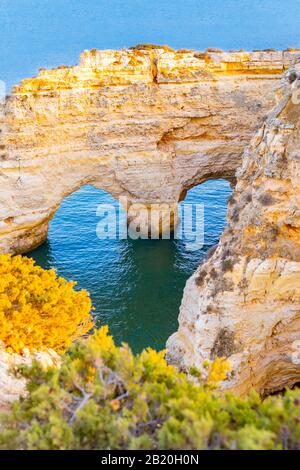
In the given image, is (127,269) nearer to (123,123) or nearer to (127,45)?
(123,123)

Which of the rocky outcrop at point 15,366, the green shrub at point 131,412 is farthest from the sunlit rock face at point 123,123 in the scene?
the green shrub at point 131,412

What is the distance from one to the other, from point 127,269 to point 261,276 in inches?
541

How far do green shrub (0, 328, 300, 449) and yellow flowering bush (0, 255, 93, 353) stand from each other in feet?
18.4

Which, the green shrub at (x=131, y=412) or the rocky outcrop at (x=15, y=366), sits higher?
the green shrub at (x=131, y=412)

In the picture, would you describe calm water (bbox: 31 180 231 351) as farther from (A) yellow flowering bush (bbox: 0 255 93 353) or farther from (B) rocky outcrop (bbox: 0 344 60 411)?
(B) rocky outcrop (bbox: 0 344 60 411)

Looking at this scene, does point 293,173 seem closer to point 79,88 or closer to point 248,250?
point 248,250

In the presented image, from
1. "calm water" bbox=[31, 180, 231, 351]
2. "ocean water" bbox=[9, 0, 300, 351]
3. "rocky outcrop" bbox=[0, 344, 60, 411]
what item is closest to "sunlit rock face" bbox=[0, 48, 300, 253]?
"calm water" bbox=[31, 180, 231, 351]

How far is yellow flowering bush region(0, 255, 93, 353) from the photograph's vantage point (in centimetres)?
1495

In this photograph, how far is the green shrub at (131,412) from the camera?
7.38 metres

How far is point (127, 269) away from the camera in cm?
2788

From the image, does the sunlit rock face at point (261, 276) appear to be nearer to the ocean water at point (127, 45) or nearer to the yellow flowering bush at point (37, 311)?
the yellow flowering bush at point (37, 311)

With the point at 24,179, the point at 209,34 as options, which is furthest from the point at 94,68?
the point at 209,34

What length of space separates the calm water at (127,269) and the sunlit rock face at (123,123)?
8.80ft

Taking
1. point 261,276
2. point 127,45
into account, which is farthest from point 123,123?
point 127,45
